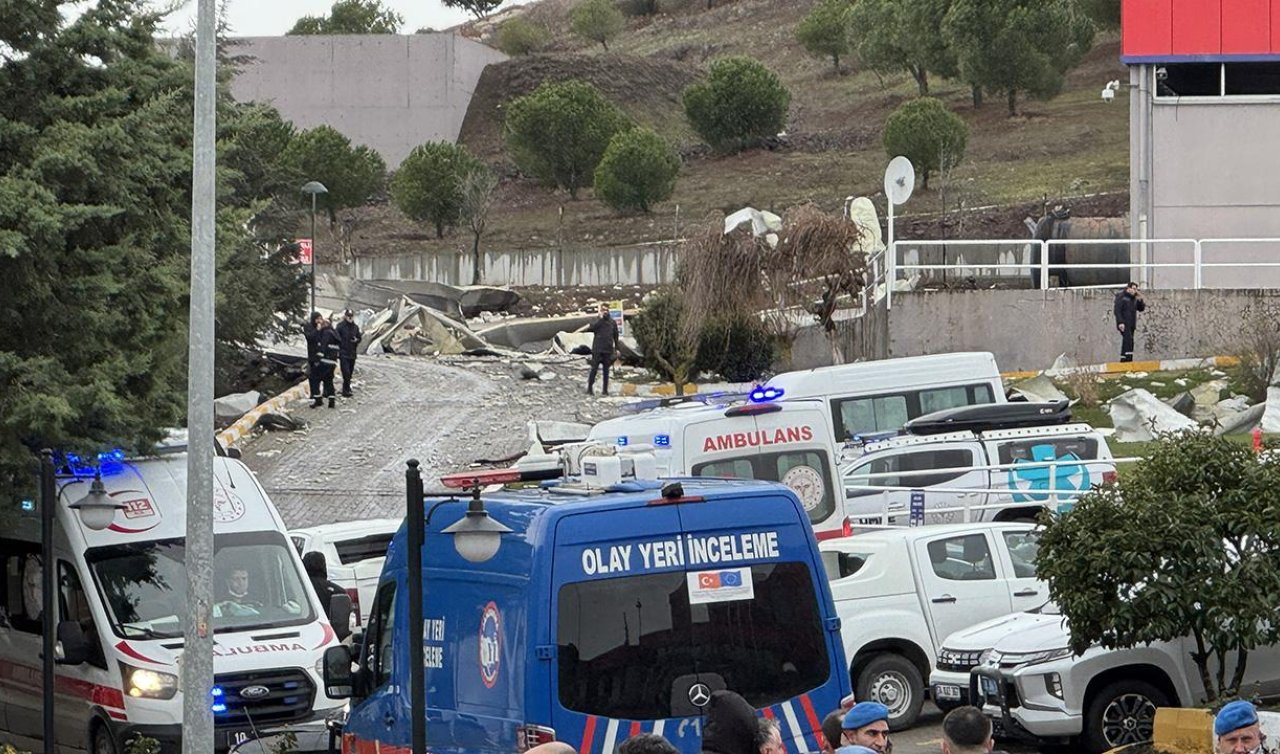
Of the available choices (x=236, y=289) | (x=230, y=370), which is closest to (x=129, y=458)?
(x=236, y=289)

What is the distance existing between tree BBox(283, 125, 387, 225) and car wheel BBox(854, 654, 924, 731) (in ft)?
206

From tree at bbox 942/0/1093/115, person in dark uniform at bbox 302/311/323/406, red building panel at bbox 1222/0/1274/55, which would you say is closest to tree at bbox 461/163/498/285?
tree at bbox 942/0/1093/115

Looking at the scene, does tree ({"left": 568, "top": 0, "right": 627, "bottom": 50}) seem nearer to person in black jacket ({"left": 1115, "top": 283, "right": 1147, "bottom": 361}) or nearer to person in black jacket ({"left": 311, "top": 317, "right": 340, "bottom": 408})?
person in black jacket ({"left": 311, "top": 317, "right": 340, "bottom": 408})

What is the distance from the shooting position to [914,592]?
49.8ft

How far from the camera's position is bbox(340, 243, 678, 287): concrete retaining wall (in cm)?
6244

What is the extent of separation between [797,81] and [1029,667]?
307 ft

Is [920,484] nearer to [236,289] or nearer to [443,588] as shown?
[443,588]

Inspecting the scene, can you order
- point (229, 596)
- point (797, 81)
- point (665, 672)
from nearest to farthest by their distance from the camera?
1. point (665, 672)
2. point (229, 596)
3. point (797, 81)

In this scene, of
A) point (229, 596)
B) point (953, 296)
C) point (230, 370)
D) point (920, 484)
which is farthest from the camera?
point (230, 370)

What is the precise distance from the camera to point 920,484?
21641 mm

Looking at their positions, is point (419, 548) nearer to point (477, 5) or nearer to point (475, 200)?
point (475, 200)

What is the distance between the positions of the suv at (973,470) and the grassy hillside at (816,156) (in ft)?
141

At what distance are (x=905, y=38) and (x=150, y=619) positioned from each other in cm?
7710

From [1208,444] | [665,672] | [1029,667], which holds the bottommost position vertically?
[1029,667]
